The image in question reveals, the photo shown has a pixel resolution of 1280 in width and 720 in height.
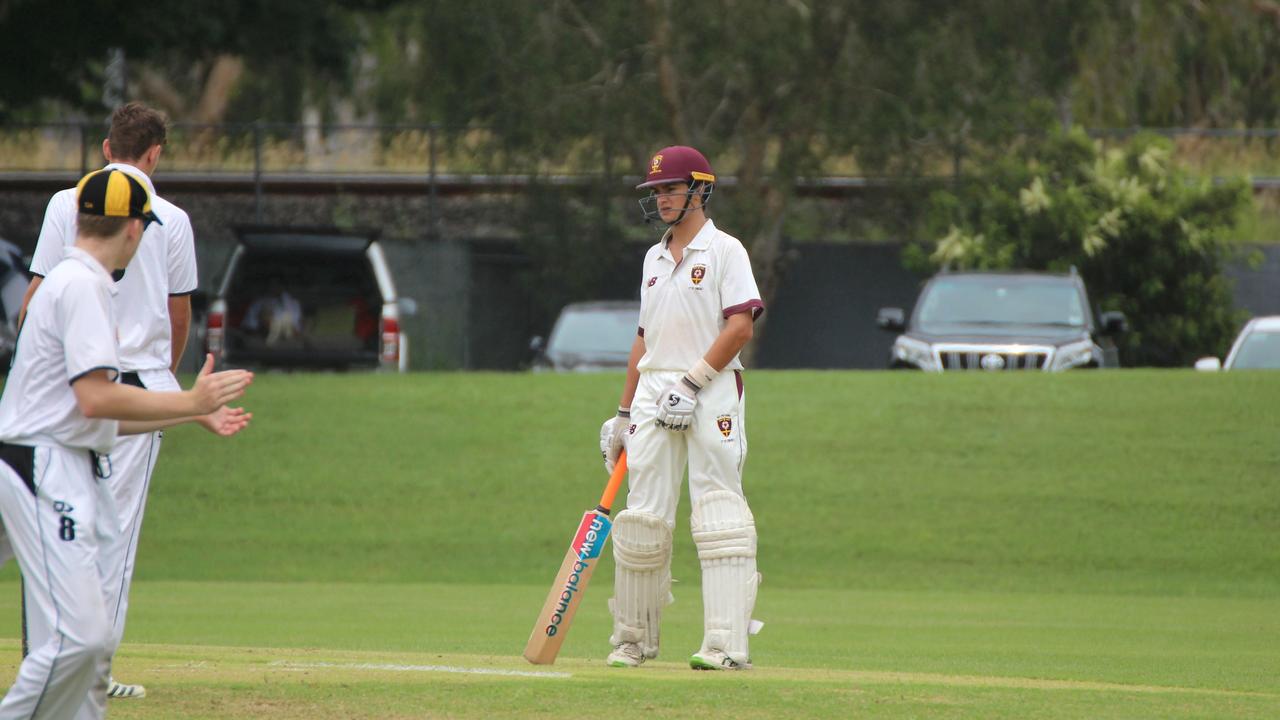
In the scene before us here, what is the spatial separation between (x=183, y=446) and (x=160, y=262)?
12.2 meters

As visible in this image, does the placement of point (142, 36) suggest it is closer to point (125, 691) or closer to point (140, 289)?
point (140, 289)

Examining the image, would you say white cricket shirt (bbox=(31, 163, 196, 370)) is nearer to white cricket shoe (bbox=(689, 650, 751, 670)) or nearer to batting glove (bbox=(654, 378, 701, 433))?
batting glove (bbox=(654, 378, 701, 433))

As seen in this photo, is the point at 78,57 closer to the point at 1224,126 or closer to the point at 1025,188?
the point at 1025,188

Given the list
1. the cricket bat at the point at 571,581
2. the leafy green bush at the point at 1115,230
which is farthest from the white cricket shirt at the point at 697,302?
the leafy green bush at the point at 1115,230

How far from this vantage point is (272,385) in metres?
20.4

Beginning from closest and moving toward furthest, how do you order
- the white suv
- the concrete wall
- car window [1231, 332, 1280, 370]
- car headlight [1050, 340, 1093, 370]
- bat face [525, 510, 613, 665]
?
bat face [525, 510, 613, 665], the white suv, car headlight [1050, 340, 1093, 370], car window [1231, 332, 1280, 370], the concrete wall

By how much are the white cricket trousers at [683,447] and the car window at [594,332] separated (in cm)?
1425

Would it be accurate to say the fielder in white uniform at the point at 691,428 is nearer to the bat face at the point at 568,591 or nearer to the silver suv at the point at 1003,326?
the bat face at the point at 568,591

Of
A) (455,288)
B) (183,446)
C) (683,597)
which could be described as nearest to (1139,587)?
(683,597)

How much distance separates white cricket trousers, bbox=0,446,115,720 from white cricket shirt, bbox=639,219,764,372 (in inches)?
124

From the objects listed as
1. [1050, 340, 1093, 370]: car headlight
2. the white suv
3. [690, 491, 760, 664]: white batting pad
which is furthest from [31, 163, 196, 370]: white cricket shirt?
[1050, 340, 1093, 370]: car headlight

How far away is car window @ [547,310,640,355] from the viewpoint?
22641mm

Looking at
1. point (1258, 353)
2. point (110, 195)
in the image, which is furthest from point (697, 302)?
point (1258, 353)

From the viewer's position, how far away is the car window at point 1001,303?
847 inches
